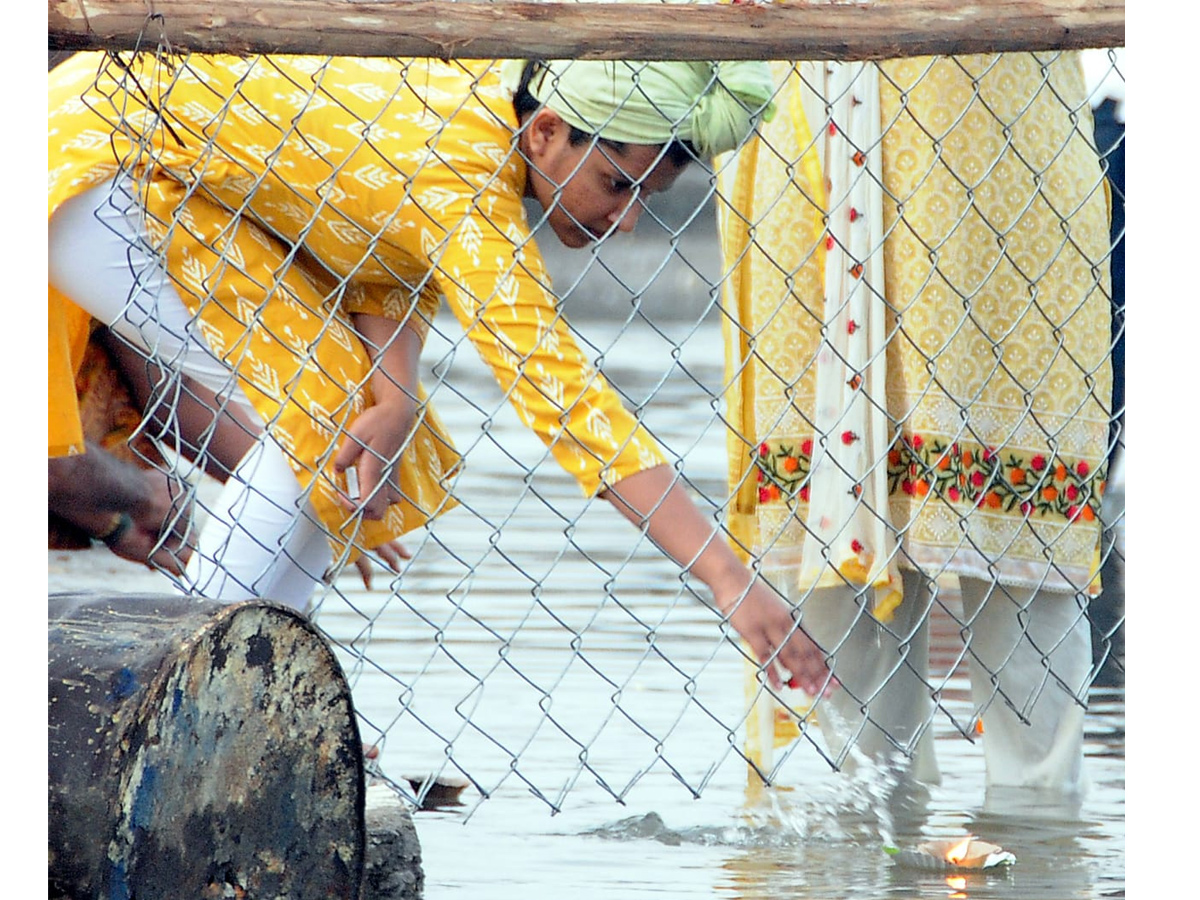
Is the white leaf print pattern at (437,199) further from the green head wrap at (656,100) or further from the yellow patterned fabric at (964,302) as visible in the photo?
the yellow patterned fabric at (964,302)

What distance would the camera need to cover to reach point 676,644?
16.0 ft

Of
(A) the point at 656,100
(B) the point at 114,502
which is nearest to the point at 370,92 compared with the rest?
(A) the point at 656,100

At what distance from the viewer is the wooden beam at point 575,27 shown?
2.38m

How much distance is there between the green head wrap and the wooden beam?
0.22 meters

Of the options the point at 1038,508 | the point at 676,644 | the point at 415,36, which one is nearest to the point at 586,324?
the point at 676,644

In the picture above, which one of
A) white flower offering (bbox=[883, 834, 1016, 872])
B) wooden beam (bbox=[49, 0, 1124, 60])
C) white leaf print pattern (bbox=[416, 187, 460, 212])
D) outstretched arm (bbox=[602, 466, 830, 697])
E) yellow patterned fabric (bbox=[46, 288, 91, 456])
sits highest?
wooden beam (bbox=[49, 0, 1124, 60])

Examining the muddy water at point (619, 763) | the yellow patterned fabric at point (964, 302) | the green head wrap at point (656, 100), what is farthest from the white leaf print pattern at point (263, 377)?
the yellow patterned fabric at point (964, 302)

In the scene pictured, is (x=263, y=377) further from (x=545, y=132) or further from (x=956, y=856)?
(x=956, y=856)

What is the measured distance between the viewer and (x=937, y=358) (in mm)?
3221

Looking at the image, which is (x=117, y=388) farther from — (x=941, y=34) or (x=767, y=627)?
(x=941, y=34)

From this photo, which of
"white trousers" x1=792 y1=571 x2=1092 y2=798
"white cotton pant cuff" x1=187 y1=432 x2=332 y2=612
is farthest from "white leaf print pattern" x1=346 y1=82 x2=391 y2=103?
"white trousers" x1=792 y1=571 x2=1092 y2=798

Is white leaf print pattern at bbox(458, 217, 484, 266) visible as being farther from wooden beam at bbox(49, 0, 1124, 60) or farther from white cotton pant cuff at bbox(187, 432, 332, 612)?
white cotton pant cuff at bbox(187, 432, 332, 612)

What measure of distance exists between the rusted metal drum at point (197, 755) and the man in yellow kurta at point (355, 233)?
0.49 m

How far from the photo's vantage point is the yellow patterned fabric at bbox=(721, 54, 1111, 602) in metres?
3.24
